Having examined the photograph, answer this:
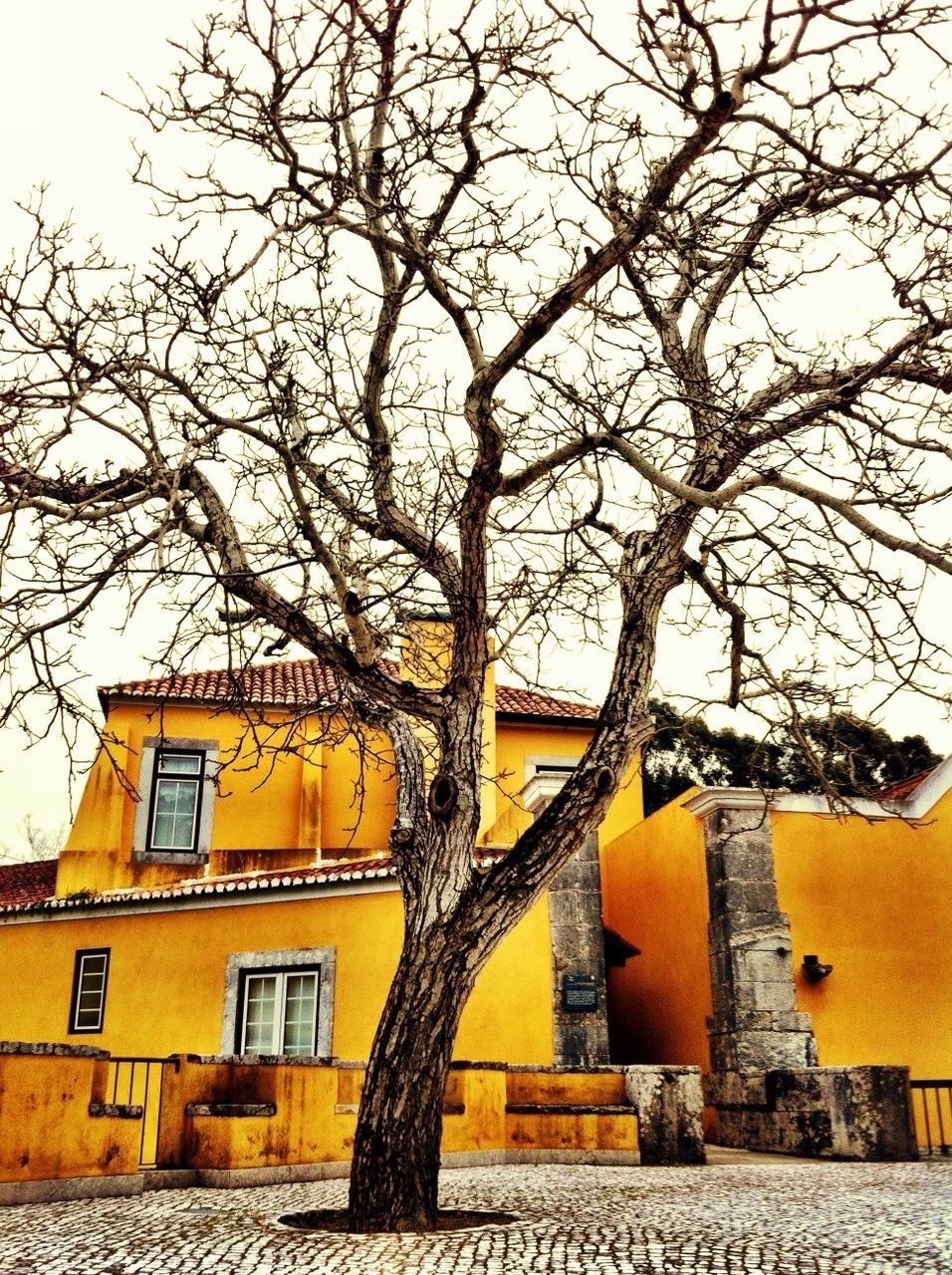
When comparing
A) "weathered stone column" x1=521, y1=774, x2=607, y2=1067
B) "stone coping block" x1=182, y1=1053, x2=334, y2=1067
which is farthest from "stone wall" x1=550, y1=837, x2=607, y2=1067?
"stone coping block" x1=182, y1=1053, x2=334, y2=1067

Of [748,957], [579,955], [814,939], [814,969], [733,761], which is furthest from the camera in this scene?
[733,761]

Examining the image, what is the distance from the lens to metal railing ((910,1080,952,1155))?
11.7 metres

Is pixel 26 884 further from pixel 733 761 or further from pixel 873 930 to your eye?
pixel 733 761

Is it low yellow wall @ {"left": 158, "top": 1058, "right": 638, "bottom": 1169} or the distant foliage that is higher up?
the distant foliage

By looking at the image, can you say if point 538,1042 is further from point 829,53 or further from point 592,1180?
point 829,53

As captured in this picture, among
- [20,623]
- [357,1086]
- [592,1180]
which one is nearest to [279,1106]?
[357,1086]

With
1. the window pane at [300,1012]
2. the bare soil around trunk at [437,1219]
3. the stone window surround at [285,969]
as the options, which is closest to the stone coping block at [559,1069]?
the stone window surround at [285,969]

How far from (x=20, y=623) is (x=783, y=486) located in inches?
186

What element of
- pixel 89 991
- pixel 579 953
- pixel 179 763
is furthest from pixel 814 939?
pixel 179 763

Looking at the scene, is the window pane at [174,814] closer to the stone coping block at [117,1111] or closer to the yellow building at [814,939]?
the yellow building at [814,939]

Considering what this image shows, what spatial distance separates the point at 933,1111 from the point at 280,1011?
24.0ft

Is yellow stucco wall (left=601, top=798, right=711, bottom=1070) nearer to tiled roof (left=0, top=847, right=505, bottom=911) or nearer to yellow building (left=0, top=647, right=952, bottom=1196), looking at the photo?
yellow building (left=0, top=647, right=952, bottom=1196)

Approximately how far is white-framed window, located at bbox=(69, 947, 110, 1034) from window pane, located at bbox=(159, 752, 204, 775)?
10.5 ft

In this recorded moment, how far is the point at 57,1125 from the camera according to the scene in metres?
8.00
